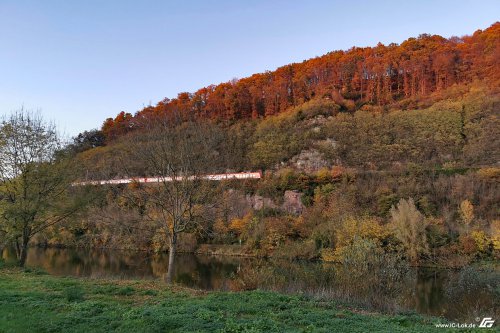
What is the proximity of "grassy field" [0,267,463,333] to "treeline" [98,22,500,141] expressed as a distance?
5788 centimetres

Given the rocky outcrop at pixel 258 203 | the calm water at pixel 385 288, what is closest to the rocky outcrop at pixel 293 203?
the rocky outcrop at pixel 258 203

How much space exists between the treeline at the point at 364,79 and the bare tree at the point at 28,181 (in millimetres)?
46847

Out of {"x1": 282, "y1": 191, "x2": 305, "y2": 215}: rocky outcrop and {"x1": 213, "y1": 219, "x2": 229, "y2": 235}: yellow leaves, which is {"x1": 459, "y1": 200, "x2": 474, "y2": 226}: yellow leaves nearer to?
{"x1": 282, "y1": 191, "x2": 305, "y2": 215}: rocky outcrop

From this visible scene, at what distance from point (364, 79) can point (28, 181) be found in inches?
2952

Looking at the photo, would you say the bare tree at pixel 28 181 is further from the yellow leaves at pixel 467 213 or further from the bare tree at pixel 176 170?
the yellow leaves at pixel 467 213

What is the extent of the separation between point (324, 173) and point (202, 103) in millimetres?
46933

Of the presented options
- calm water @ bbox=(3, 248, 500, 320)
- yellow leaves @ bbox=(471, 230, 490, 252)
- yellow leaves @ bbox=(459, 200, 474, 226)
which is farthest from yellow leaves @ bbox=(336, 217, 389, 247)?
calm water @ bbox=(3, 248, 500, 320)

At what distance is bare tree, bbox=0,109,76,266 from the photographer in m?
19.2

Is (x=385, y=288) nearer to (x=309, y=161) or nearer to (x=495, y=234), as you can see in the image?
(x=495, y=234)

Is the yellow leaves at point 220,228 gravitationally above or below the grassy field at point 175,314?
below

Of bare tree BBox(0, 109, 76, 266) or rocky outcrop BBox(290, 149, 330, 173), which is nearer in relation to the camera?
bare tree BBox(0, 109, 76, 266)

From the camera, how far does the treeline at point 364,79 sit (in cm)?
7175

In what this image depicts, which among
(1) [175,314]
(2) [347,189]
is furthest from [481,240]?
(1) [175,314]

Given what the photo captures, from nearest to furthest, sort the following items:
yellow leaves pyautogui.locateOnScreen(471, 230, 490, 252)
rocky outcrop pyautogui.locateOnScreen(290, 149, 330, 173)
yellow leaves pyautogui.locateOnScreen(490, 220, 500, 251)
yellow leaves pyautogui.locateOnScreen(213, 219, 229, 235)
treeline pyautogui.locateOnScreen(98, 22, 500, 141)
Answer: yellow leaves pyautogui.locateOnScreen(490, 220, 500, 251)
yellow leaves pyautogui.locateOnScreen(471, 230, 490, 252)
yellow leaves pyautogui.locateOnScreen(213, 219, 229, 235)
rocky outcrop pyautogui.locateOnScreen(290, 149, 330, 173)
treeline pyautogui.locateOnScreen(98, 22, 500, 141)
